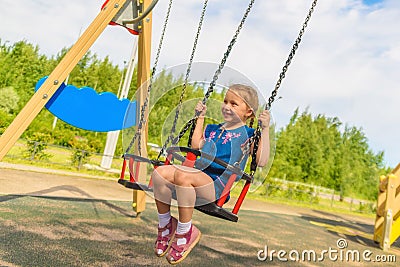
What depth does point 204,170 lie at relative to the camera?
2389 millimetres

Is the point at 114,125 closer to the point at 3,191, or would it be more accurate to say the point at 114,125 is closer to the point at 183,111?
the point at 183,111

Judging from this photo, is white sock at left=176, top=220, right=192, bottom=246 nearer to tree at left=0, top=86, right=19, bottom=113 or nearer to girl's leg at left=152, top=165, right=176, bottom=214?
girl's leg at left=152, top=165, right=176, bottom=214

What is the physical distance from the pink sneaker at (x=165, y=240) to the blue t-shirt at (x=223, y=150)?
1.52ft

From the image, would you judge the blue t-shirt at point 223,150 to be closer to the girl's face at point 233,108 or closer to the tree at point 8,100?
the girl's face at point 233,108

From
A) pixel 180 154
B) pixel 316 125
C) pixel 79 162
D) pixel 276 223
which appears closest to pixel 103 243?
pixel 180 154

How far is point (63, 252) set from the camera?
3971 mm

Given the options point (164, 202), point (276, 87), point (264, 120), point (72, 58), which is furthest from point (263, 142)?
point (72, 58)

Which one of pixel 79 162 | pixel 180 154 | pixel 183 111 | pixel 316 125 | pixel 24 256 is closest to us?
pixel 180 154

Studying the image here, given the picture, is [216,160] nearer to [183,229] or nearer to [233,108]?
[233,108]

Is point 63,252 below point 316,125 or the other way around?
below

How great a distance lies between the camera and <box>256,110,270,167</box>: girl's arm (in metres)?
2.41

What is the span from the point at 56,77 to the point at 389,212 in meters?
7.68

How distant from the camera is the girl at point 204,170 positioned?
232 cm

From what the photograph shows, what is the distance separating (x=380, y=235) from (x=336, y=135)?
905 inches
